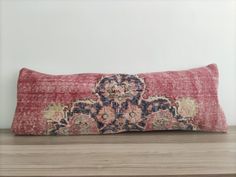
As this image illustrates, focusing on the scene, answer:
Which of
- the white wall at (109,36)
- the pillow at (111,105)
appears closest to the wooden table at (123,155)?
the pillow at (111,105)

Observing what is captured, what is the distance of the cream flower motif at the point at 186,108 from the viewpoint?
1283mm

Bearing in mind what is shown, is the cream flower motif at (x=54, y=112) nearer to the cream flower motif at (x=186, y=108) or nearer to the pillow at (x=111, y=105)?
the pillow at (x=111, y=105)

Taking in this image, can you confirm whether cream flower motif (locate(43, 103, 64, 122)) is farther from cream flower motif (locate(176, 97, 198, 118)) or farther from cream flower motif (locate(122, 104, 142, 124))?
cream flower motif (locate(176, 97, 198, 118))

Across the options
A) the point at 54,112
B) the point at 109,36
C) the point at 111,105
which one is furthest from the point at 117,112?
the point at 109,36

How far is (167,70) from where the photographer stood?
144 centimetres

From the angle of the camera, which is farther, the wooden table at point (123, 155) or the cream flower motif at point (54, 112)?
the cream flower motif at point (54, 112)

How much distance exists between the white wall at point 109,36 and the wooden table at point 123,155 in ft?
1.01

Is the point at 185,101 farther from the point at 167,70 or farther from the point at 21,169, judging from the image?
the point at 21,169

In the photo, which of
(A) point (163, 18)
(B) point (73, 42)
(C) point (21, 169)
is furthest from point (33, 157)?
(A) point (163, 18)

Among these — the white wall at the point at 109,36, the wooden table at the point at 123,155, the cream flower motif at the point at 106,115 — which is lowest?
the wooden table at the point at 123,155

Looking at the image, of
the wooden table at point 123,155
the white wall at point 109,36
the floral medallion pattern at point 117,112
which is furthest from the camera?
the white wall at point 109,36

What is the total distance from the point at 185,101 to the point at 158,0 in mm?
465

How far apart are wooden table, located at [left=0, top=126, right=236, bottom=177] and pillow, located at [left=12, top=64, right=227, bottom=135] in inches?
1.5

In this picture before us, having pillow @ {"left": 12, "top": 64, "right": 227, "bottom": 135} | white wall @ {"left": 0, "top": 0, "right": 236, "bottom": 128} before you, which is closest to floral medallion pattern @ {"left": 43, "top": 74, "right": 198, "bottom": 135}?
pillow @ {"left": 12, "top": 64, "right": 227, "bottom": 135}
